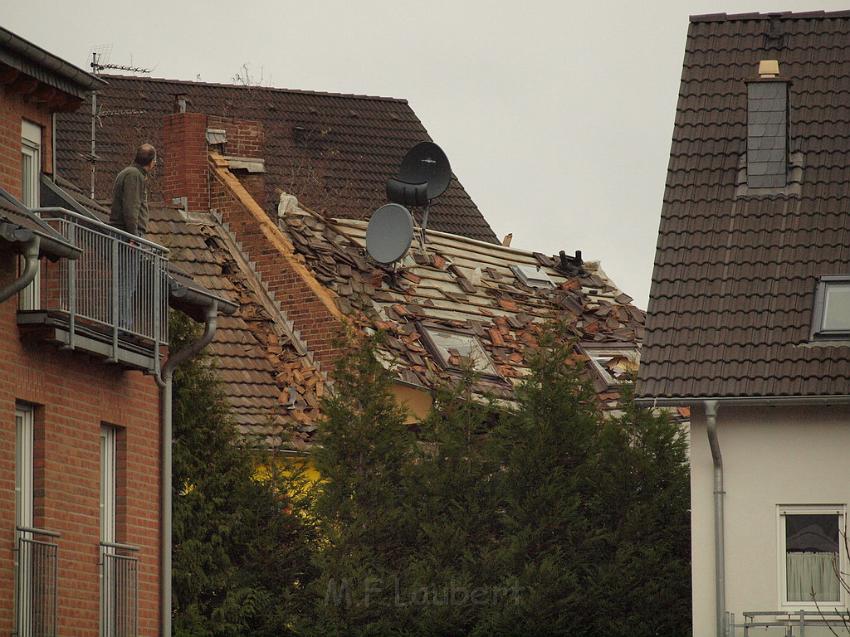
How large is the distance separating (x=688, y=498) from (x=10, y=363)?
926 centimetres

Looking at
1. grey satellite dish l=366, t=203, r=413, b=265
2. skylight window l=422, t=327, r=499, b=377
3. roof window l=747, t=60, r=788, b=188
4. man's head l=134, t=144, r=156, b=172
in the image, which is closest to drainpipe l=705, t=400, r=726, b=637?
roof window l=747, t=60, r=788, b=188

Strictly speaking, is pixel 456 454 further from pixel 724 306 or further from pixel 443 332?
pixel 443 332

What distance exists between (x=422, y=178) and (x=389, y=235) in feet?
10.3

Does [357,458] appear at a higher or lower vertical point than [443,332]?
lower

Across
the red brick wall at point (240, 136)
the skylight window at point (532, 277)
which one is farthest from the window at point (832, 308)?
the red brick wall at point (240, 136)

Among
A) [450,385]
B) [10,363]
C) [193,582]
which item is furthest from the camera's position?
[450,385]

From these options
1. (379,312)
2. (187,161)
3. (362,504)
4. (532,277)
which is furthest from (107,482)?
(532,277)

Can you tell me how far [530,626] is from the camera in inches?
918

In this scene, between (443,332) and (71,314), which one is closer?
(71,314)

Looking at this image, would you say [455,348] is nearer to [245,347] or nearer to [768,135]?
[245,347]

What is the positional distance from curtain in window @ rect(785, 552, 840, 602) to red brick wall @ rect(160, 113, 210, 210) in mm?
15067

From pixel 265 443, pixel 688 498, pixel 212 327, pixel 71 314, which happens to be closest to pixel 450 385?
pixel 265 443

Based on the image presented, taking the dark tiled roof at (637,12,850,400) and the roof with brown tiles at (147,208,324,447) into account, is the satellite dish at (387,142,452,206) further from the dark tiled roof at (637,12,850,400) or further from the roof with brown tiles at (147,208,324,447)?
the dark tiled roof at (637,12,850,400)

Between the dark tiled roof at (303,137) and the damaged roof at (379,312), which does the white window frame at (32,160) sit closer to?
the damaged roof at (379,312)
